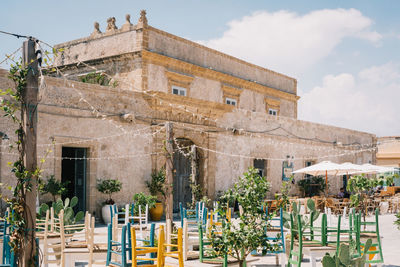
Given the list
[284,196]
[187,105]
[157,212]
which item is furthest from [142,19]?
[284,196]

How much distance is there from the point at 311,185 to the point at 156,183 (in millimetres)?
8720

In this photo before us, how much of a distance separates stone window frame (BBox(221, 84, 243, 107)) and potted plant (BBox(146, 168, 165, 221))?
21.4ft

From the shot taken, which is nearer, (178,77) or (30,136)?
(30,136)

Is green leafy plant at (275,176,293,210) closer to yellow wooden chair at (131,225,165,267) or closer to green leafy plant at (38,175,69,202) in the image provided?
yellow wooden chair at (131,225,165,267)

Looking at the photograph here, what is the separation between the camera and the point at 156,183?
1341cm

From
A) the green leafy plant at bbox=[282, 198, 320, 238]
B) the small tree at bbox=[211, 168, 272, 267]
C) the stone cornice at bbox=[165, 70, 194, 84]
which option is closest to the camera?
the small tree at bbox=[211, 168, 272, 267]

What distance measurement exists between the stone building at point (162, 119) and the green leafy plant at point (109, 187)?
0.58 feet

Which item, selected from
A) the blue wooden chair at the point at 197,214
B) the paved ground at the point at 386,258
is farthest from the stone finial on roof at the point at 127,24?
the blue wooden chair at the point at 197,214

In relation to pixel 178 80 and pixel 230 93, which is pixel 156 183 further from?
pixel 230 93

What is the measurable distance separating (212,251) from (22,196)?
2013 millimetres

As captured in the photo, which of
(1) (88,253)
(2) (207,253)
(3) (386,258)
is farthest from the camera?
(3) (386,258)

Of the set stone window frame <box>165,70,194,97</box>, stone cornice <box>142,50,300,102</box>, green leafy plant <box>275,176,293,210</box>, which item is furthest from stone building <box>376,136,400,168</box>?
green leafy plant <box>275,176,293,210</box>

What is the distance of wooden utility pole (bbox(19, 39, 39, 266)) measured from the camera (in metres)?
4.67

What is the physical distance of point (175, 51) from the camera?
1719 centimetres
